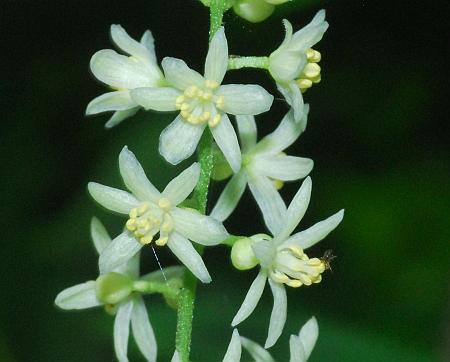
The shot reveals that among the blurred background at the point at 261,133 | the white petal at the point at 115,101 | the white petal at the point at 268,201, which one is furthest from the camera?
the blurred background at the point at 261,133

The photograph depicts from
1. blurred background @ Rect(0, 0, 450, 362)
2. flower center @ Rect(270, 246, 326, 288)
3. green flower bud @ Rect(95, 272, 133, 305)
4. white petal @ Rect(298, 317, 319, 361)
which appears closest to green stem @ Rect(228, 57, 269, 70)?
flower center @ Rect(270, 246, 326, 288)

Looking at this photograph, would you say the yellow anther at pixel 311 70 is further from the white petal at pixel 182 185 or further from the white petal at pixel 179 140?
the white petal at pixel 182 185

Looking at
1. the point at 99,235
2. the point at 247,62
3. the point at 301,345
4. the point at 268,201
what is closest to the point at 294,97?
the point at 247,62

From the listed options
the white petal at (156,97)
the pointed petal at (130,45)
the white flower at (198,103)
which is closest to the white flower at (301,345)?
the white flower at (198,103)

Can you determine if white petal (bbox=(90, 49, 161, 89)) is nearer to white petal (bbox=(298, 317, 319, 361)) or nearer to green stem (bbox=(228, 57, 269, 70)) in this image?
green stem (bbox=(228, 57, 269, 70))

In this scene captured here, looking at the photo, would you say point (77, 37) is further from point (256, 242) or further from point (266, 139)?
point (256, 242)

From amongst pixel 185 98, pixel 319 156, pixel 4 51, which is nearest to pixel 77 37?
pixel 4 51
